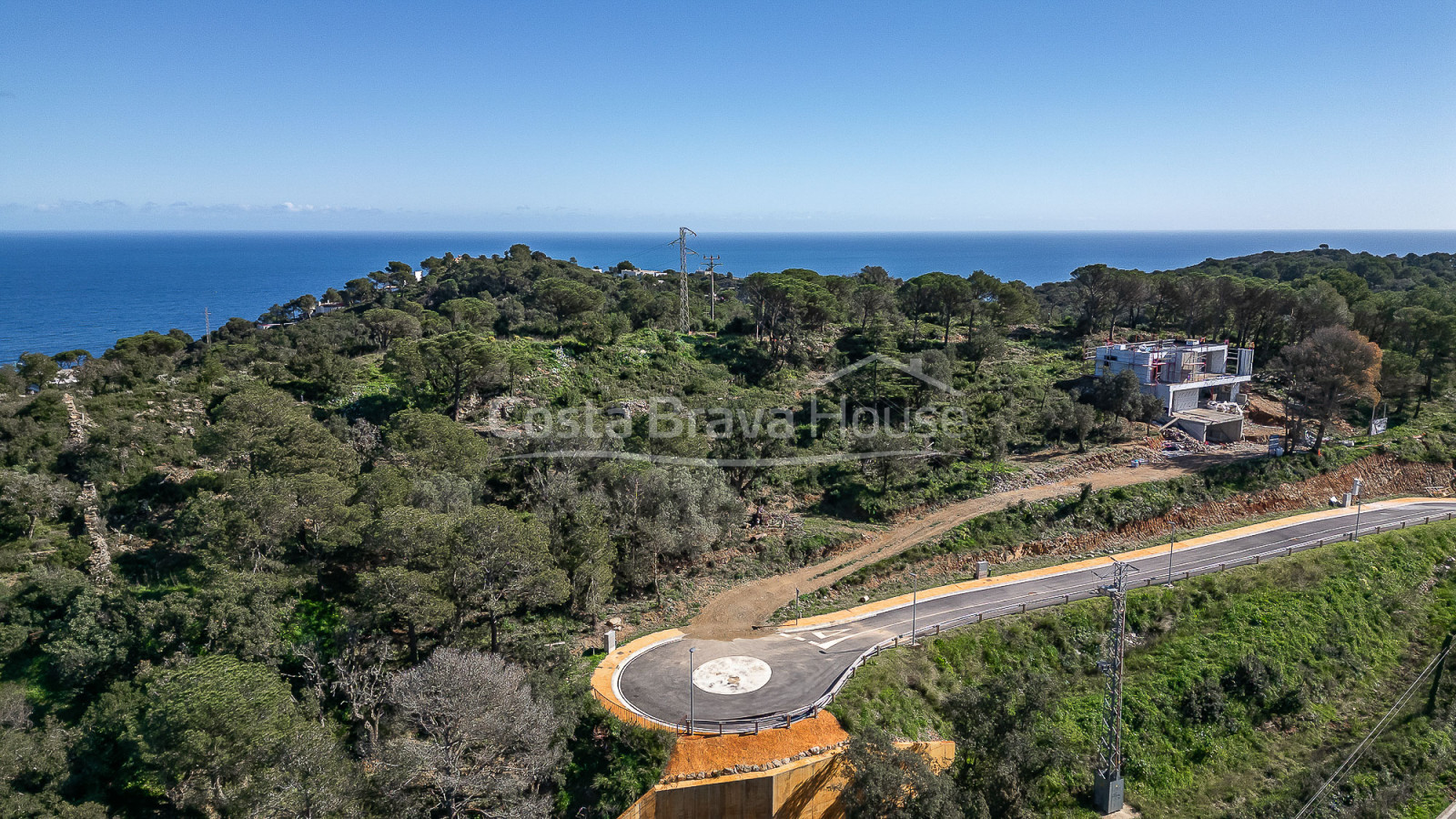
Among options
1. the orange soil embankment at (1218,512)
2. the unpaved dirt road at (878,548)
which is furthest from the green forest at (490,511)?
the orange soil embankment at (1218,512)

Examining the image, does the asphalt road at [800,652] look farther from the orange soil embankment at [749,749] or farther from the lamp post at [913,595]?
the orange soil embankment at [749,749]

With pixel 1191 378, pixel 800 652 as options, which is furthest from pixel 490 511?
pixel 1191 378

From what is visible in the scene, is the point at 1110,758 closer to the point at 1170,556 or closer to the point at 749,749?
the point at 749,749

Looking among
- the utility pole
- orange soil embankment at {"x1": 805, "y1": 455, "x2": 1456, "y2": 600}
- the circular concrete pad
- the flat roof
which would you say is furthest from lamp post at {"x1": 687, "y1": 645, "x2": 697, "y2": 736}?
the flat roof

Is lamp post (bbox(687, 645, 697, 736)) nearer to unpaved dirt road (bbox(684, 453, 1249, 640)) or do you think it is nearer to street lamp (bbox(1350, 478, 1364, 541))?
unpaved dirt road (bbox(684, 453, 1249, 640))

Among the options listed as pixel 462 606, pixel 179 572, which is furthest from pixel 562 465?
pixel 179 572

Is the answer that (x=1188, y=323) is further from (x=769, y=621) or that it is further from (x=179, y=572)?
(x=179, y=572)
